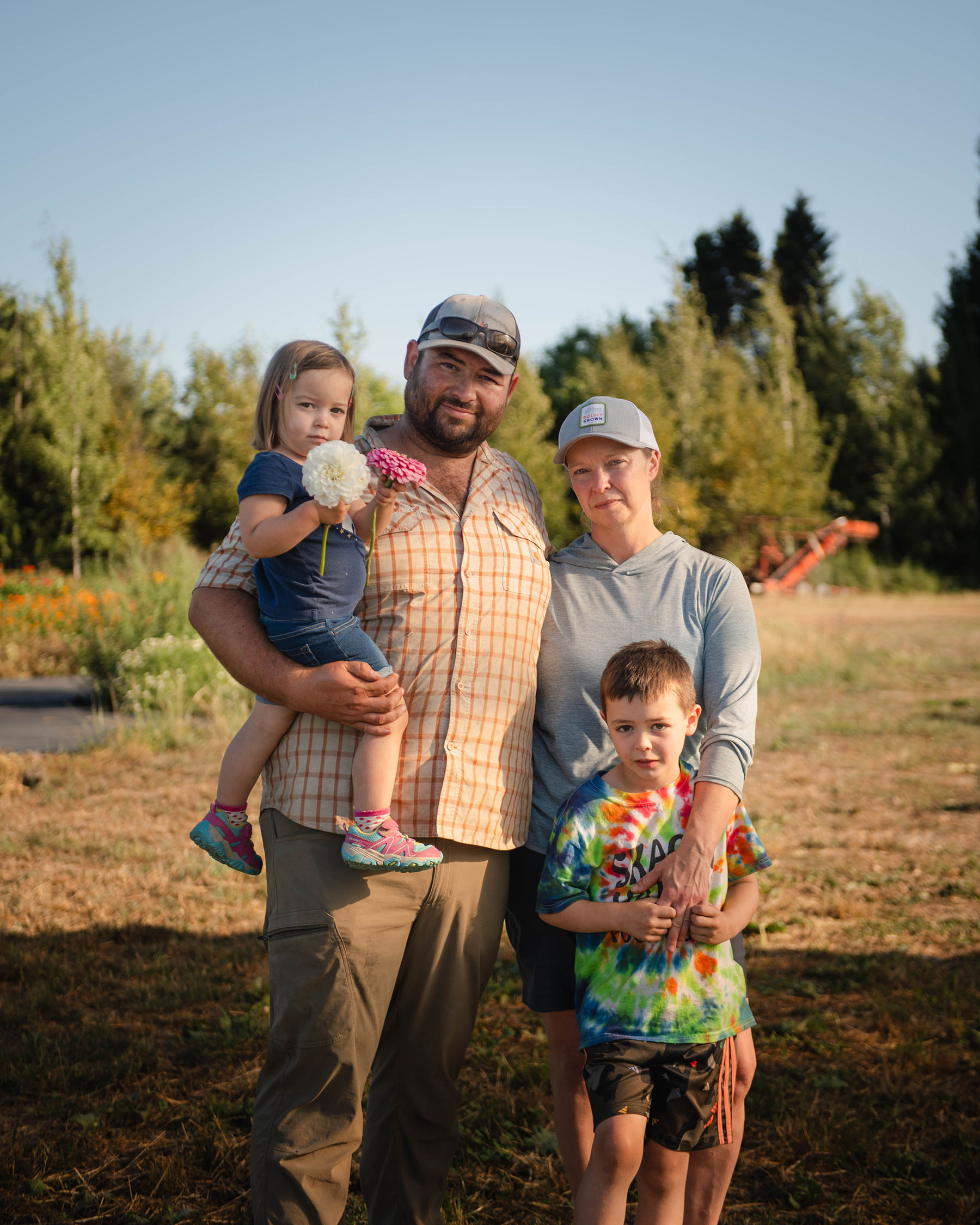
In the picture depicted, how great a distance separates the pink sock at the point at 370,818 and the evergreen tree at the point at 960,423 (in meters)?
33.5

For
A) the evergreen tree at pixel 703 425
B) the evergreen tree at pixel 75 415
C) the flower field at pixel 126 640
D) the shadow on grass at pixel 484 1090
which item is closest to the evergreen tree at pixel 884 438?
the evergreen tree at pixel 703 425

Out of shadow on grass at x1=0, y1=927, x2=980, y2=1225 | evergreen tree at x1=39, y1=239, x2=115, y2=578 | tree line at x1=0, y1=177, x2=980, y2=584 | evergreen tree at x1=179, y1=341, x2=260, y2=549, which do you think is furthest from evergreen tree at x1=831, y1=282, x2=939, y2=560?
shadow on grass at x1=0, y1=927, x2=980, y2=1225

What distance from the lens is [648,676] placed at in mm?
2377

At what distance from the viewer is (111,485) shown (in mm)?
21266

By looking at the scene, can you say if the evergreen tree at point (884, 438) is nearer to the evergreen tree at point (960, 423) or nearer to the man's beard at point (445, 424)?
the evergreen tree at point (960, 423)

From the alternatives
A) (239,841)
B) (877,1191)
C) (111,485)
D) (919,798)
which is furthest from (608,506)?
(111,485)

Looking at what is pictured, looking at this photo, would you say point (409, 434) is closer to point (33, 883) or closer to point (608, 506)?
point (608, 506)

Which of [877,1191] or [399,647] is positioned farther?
[877,1191]

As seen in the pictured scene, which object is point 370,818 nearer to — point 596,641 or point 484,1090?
point 596,641

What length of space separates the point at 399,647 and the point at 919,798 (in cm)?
643

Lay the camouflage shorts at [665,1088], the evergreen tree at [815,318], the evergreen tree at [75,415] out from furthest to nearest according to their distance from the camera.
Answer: the evergreen tree at [815,318], the evergreen tree at [75,415], the camouflage shorts at [665,1088]

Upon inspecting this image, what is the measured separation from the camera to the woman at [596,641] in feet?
8.68

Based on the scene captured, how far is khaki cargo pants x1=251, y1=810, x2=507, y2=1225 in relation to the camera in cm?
238

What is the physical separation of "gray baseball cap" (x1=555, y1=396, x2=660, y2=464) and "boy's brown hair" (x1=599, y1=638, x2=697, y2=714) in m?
0.60
